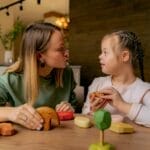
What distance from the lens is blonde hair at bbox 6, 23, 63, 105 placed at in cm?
172

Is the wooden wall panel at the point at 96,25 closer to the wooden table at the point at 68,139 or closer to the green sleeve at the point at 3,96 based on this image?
the green sleeve at the point at 3,96

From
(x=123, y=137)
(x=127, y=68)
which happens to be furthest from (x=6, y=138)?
(x=127, y=68)

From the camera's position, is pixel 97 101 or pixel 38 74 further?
pixel 38 74

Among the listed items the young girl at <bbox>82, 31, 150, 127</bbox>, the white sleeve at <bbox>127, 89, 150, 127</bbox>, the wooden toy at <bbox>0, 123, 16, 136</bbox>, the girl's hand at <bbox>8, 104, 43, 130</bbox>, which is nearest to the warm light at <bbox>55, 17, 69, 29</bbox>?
the young girl at <bbox>82, 31, 150, 127</bbox>

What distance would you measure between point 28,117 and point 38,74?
600 millimetres

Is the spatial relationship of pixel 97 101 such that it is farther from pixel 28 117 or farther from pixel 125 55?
pixel 125 55

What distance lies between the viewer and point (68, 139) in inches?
43.3

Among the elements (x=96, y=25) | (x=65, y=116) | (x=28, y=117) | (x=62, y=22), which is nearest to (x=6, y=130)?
(x=28, y=117)

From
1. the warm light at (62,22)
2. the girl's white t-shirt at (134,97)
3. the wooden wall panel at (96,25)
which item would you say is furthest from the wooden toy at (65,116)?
the warm light at (62,22)

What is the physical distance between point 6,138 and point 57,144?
0.17 metres

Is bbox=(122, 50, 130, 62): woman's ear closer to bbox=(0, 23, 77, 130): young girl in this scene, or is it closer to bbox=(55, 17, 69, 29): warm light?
bbox=(0, 23, 77, 130): young girl

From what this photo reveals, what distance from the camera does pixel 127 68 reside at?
195cm

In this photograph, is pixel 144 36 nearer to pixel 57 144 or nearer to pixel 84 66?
pixel 84 66

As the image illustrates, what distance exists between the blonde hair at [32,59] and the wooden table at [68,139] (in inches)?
18.6
